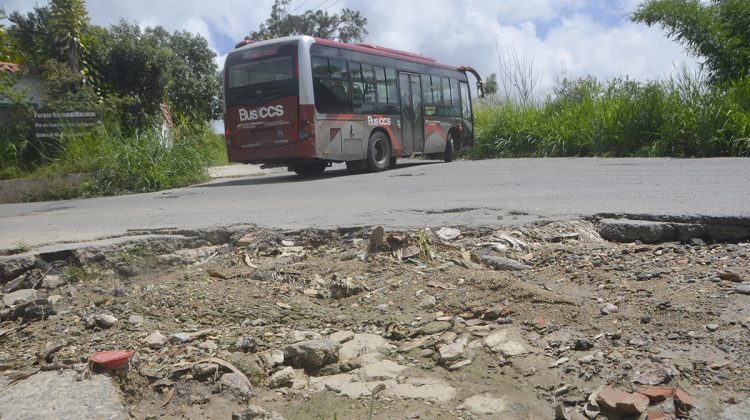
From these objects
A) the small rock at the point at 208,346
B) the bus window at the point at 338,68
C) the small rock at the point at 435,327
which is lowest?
the small rock at the point at 435,327

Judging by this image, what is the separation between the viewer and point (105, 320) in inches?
133

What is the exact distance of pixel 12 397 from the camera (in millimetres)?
2623

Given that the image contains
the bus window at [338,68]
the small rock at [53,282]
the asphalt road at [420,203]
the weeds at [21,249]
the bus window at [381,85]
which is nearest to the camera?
the small rock at [53,282]

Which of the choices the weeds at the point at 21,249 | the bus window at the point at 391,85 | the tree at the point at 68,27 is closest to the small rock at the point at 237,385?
the weeds at the point at 21,249

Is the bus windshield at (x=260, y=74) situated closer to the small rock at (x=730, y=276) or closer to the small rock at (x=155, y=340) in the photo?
the small rock at (x=155, y=340)

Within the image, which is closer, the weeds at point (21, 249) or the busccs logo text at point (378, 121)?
the weeds at point (21, 249)

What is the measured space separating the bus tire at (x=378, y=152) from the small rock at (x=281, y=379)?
379 inches

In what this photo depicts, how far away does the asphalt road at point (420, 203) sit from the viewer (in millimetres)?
5434

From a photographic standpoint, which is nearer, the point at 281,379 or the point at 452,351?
the point at 281,379

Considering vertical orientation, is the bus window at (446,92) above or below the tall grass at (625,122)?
above

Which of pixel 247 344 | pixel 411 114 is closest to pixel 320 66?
pixel 411 114

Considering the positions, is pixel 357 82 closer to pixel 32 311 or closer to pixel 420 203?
pixel 420 203

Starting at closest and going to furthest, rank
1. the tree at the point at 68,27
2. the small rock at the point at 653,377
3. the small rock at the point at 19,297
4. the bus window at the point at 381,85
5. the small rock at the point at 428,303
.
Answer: the small rock at the point at 653,377, the small rock at the point at 428,303, the small rock at the point at 19,297, the bus window at the point at 381,85, the tree at the point at 68,27

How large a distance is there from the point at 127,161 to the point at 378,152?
485cm
